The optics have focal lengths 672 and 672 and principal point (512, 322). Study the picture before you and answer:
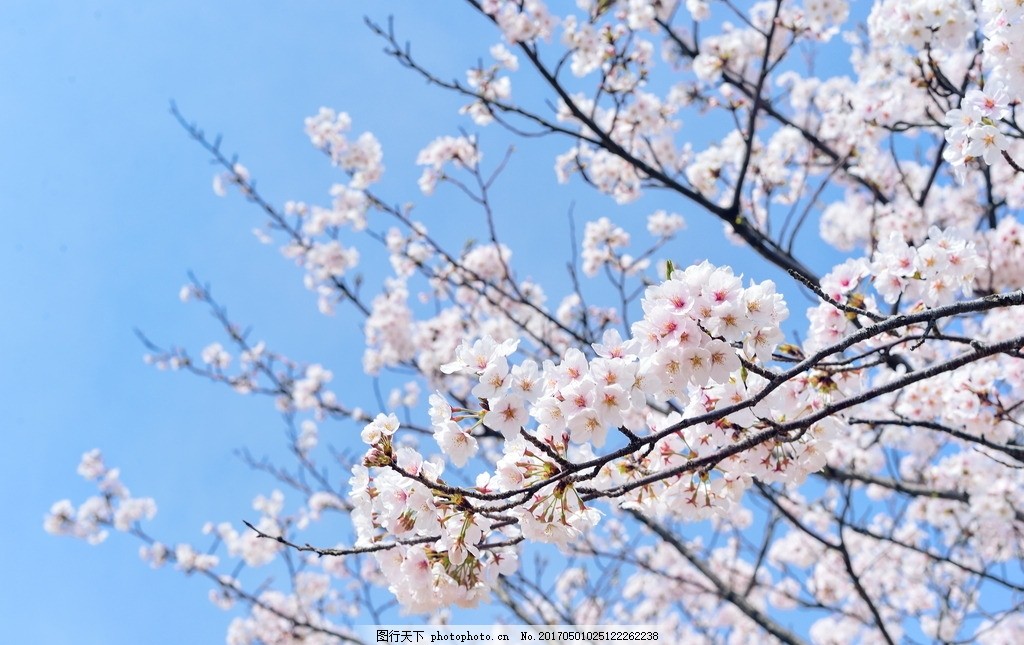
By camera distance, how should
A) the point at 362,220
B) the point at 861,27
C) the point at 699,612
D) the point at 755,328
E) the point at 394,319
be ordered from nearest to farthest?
the point at 755,328
the point at 861,27
the point at 362,220
the point at 394,319
the point at 699,612

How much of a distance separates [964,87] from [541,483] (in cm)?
421

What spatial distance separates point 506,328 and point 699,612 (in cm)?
728

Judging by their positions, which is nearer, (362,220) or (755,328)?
(755,328)

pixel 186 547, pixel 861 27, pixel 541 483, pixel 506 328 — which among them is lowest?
pixel 541 483

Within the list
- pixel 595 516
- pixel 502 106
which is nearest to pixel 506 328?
pixel 502 106

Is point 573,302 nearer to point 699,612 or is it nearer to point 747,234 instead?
point 747,234

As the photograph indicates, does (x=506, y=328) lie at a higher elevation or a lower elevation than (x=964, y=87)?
higher

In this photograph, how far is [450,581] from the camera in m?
2.08

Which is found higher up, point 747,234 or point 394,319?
point 394,319

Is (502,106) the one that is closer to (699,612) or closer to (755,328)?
(755,328)

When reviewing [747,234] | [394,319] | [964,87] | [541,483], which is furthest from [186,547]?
[964,87]

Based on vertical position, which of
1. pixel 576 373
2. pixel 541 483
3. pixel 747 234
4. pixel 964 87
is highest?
pixel 964 87

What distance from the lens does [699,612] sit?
11758 millimetres

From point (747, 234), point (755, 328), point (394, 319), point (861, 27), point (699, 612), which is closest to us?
point (755, 328)
